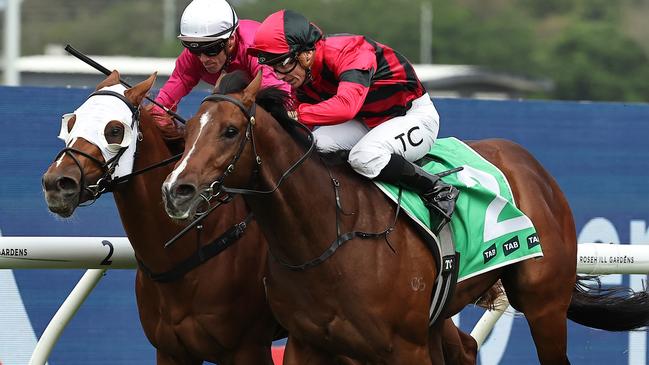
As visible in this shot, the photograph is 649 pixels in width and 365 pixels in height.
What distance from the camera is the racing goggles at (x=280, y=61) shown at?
454 centimetres

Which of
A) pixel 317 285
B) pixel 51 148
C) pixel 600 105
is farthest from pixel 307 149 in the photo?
pixel 600 105

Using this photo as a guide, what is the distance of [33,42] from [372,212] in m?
42.6

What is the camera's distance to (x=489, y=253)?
511cm

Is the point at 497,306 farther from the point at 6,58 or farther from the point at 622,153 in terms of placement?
the point at 6,58

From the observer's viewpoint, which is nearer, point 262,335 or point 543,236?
point 262,335

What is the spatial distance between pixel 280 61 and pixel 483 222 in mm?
1177

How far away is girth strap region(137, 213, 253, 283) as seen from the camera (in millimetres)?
4777

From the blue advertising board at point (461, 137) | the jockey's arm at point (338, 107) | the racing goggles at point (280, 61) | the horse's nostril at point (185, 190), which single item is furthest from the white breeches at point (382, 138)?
the blue advertising board at point (461, 137)

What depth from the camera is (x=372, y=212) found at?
15.4ft

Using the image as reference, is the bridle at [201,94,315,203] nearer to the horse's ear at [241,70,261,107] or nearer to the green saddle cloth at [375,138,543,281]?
the horse's ear at [241,70,261,107]

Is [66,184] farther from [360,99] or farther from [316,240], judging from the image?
[360,99]

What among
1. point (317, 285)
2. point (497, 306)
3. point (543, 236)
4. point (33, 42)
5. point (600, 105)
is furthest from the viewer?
point (33, 42)

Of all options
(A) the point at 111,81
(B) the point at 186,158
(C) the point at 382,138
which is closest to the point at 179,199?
(B) the point at 186,158

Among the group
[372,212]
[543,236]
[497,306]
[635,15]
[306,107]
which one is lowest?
[635,15]
